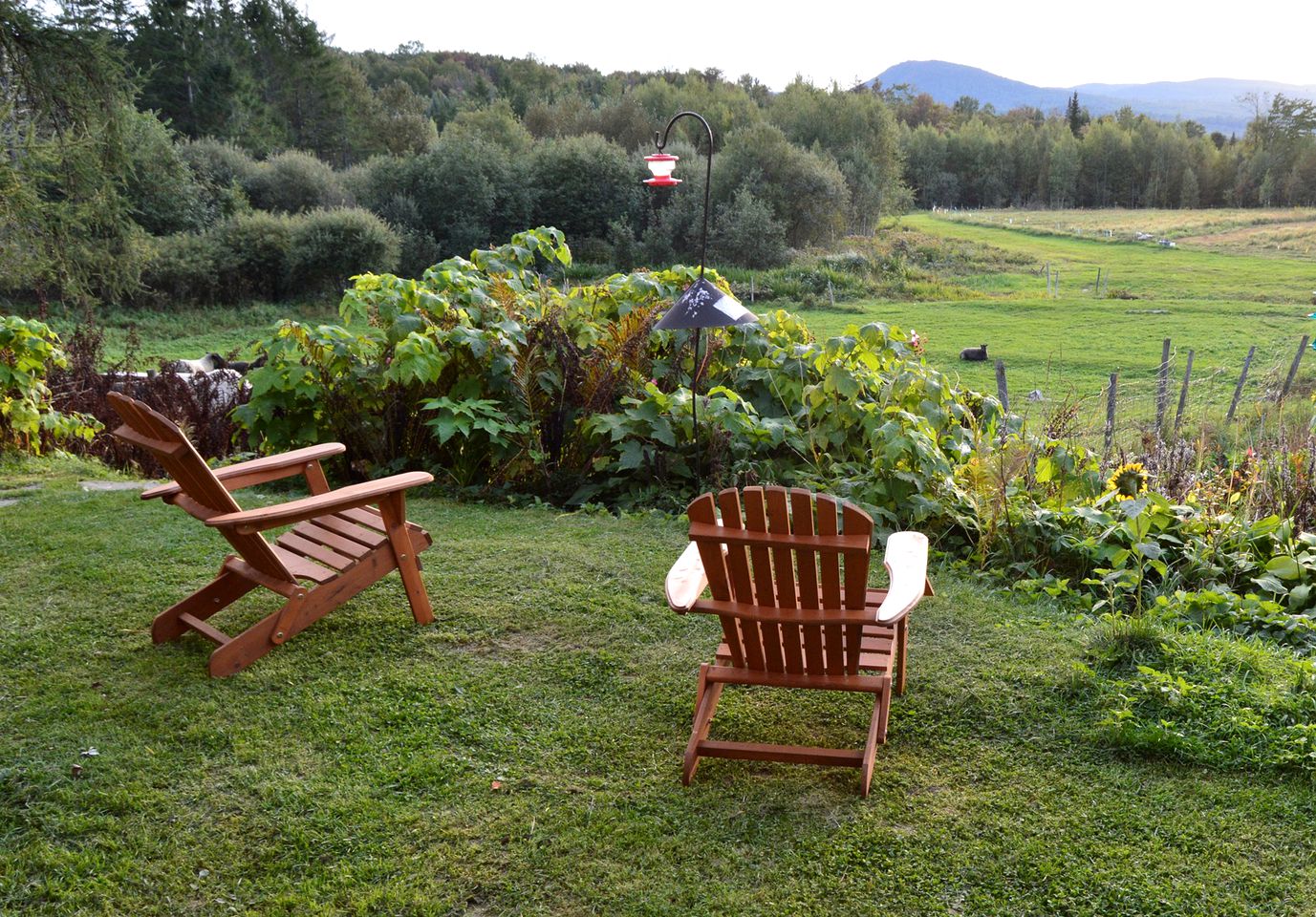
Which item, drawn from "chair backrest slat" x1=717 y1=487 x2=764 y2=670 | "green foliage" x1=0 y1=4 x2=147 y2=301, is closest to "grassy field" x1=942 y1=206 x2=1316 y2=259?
"green foliage" x1=0 y1=4 x2=147 y2=301

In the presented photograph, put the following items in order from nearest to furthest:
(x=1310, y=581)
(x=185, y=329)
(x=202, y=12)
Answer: (x=1310, y=581) < (x=185, y=329) < (x=202, y=12)

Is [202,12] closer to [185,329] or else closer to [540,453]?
[185,329]

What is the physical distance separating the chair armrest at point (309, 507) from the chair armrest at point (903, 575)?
5.19ft

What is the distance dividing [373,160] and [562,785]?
38.3m

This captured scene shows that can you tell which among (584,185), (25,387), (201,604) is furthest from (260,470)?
(584,185)

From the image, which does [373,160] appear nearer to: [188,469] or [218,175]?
[218,175]

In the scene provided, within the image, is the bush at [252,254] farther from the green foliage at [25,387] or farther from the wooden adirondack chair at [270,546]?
the wooden adirondack chair at [270,546]

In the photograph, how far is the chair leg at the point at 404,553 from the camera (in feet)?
11.5

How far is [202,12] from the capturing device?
4456 cm

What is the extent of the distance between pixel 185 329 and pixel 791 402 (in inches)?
963

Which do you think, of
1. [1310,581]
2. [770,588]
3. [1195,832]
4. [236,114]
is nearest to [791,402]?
[1310,581]

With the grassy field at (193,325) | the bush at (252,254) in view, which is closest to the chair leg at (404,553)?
the grassy field at (193,325)

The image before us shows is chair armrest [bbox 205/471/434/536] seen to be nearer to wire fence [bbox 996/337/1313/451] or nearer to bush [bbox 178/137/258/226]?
wire fence [bbox 996/337/1313/451]

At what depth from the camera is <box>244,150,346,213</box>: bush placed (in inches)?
1364
